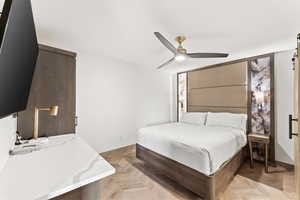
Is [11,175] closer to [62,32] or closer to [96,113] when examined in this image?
[62,32]

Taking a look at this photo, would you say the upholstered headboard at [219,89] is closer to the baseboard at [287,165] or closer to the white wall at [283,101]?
the white wall at [283,101]

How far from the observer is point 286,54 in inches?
109

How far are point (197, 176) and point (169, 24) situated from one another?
83.8 inches

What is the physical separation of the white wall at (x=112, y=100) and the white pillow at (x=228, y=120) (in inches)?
70.1

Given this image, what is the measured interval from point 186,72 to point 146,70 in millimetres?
1377

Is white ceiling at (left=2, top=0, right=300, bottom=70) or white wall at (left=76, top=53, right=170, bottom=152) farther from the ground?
white ceiling at (left=2, top=0, right=300, bottom=70)

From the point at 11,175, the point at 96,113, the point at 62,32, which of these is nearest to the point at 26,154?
the point at 11,175

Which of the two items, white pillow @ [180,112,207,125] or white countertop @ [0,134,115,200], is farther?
white pillow @ [180,112,207,125]

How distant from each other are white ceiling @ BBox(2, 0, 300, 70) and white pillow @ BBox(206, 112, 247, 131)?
1475 millimetres

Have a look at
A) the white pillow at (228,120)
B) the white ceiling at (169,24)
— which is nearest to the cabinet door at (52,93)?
the white ceiling at (169,24)

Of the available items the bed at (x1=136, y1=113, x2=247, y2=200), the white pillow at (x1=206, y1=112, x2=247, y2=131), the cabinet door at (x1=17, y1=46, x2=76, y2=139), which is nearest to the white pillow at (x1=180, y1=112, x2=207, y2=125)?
the white pillow at (x1=206, y1=112, x2=247, y2=131)

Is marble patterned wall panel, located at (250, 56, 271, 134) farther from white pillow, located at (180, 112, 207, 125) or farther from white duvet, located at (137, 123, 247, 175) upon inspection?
white pillow, located at (180, 112, 207, 125)

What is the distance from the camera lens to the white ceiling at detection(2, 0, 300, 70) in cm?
153

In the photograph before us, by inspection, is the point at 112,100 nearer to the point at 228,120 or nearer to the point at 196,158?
the point at 196,158
